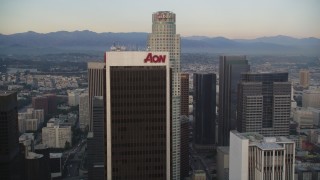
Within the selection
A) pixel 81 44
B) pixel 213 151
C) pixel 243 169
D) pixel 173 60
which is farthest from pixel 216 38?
pixel 243 169

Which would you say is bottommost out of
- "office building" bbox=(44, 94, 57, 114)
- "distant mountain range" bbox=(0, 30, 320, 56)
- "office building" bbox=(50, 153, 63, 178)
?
"office building" bbox=(50, 153, 63, 178)

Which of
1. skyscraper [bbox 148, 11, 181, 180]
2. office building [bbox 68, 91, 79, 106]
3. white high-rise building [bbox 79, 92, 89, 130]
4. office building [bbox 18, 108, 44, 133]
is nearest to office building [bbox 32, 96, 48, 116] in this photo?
office building [bbox 18, 108, 44, 133]

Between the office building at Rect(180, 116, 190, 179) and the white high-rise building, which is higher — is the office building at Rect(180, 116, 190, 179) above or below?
below

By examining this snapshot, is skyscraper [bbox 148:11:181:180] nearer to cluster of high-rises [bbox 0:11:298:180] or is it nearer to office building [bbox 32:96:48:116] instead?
cluster of high-rises [bbox 0:11:298:180]

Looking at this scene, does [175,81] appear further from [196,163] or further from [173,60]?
[196,163]

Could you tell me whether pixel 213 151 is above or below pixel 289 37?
below

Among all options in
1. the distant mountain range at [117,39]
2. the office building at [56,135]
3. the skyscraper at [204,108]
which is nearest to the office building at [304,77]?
the distant mountain range at [117,39]
